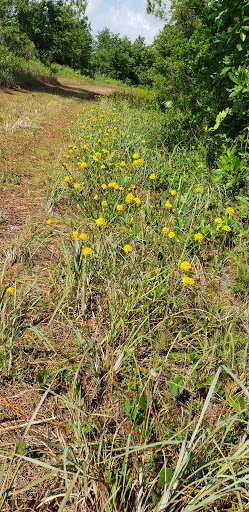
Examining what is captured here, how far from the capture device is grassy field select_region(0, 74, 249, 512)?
3.17 feet

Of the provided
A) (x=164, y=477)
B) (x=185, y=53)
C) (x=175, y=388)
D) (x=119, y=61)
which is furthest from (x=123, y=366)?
(x=119, y=61)

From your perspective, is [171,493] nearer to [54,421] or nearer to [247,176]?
[54,421]

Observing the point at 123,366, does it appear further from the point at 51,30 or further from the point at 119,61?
the point at 119,61

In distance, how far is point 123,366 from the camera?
1.40 meters

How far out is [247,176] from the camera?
8.41ft

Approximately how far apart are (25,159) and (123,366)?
12.6 ft

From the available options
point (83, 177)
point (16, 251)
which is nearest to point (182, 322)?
point (16, 251)

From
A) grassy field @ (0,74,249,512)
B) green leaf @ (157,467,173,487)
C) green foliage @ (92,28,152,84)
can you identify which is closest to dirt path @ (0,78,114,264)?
grassy field @ (0,74,249,512)

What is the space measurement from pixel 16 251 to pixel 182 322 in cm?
135

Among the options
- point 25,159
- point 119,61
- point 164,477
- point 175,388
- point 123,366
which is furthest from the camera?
point 119,61

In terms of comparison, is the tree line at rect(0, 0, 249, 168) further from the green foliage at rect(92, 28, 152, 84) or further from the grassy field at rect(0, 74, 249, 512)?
the green foliage at rect(92, 28, 152, 84)

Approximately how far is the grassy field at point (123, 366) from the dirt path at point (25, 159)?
0.05m

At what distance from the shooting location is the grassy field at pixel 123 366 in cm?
97

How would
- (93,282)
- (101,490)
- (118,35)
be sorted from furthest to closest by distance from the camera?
(118,35)
(93,282)
(101,490)
